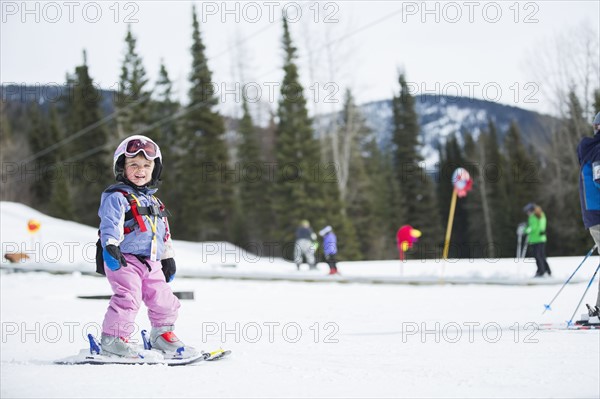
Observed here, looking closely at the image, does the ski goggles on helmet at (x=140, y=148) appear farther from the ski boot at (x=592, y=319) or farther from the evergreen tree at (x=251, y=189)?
the evergreen tree at (x=251, y=189)

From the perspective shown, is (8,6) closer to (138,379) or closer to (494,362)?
(138,379)

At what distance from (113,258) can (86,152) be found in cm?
4606

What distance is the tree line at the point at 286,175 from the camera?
3950cm

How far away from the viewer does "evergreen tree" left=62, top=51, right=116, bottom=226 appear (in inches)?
1895

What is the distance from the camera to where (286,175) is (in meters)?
41.3

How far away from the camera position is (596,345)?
456cm

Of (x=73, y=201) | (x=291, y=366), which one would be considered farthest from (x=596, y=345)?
(x=73, y=201)

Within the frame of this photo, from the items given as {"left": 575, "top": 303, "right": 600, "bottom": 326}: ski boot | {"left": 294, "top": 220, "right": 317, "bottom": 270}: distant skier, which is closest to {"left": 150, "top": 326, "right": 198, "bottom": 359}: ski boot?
{"left": 575, "top": 303, "right": 600, "bottom": 326}: ski boot

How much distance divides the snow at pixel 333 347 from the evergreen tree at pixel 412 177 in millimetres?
41450

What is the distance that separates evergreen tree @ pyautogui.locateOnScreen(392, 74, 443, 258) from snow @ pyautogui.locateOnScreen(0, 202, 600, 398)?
4145 cm

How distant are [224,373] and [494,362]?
170cm

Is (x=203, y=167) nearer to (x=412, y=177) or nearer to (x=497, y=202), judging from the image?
(x=412, y=177)

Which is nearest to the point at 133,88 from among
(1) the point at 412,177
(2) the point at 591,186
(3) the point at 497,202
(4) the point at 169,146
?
(4) the point at 169,146

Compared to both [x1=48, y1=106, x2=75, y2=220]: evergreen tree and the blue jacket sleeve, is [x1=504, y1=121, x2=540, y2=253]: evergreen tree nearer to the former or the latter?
[x1=48, y1=106, x2=75, y2=220]: evergreen tree
